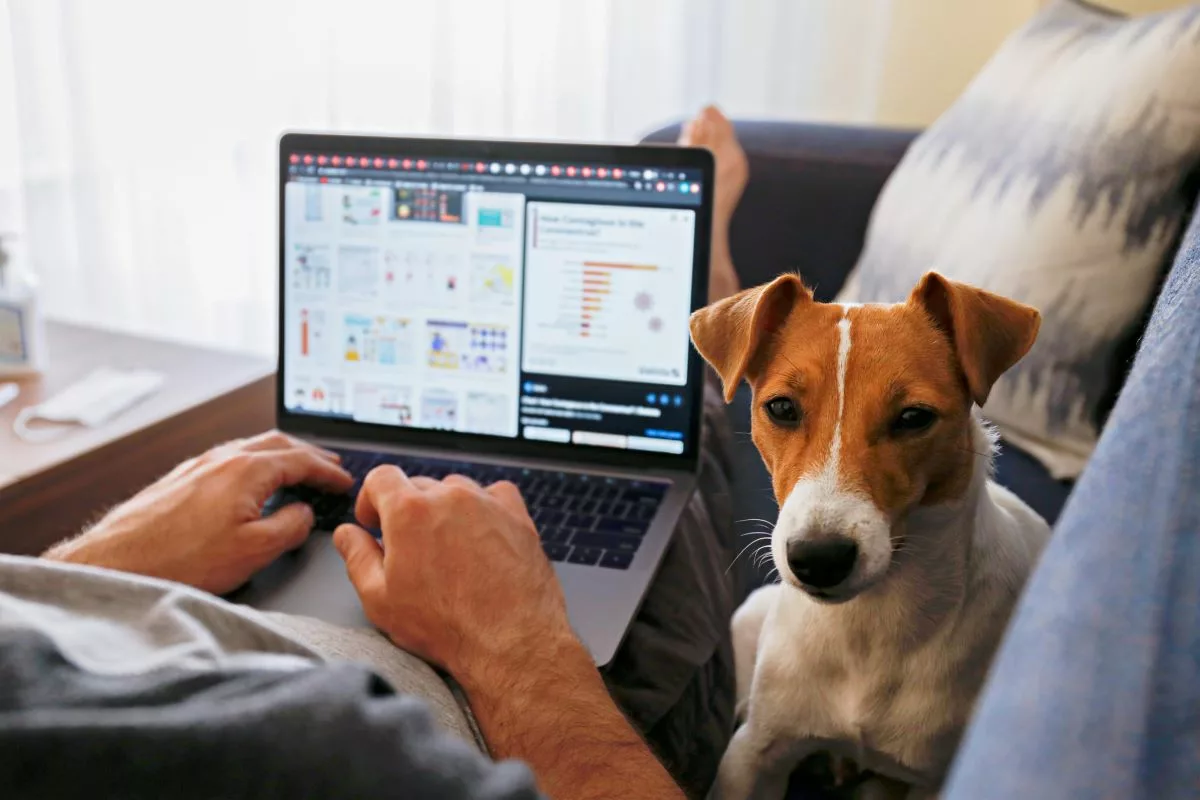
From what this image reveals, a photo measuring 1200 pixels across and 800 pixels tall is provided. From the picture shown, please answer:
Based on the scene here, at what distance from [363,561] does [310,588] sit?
0.13m

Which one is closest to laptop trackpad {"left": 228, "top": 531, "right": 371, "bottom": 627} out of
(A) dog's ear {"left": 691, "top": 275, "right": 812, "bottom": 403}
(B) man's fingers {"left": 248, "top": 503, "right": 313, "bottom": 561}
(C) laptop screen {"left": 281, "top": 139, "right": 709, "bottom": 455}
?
(B) man's fingers {"left": 248, "top": 503, "right": 313, "bottom": 561}

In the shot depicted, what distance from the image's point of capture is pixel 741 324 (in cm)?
74

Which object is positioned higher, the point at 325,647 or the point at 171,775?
the point at 171,775

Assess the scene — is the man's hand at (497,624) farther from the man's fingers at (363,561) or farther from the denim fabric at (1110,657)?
the denim fabric at (1110,657)

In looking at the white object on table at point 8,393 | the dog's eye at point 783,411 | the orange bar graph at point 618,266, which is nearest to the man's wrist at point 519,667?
the dog's eye at point 783,411

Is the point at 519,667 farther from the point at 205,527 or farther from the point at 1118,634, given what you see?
the point at 1118,634

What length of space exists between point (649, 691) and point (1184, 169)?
0.79 meters

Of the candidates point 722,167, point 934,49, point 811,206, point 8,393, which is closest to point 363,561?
point 8,393

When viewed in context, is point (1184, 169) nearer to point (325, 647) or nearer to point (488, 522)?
point (488, 522)

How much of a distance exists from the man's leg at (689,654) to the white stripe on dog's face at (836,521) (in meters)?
0.23

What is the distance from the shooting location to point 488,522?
31.1 inches

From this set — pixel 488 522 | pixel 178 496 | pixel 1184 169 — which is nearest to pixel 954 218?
pixel 1184 169

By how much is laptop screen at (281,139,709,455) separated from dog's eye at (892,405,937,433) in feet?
1.32

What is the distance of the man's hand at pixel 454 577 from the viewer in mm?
731
